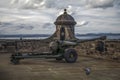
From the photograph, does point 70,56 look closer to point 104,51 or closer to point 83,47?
point 104,51

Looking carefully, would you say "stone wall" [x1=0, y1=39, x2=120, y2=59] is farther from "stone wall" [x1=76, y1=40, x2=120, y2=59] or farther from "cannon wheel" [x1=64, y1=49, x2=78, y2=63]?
"cannon wheel" [x1=64, y1=49, x2=78, y2=63]

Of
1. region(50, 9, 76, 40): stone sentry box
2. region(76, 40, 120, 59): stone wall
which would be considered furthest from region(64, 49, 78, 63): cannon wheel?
region(50, 9, 76, 40): stone sentry box

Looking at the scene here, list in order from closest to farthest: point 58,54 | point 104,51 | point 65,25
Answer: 1. point 58,54
2. point 104,51
3. point 65,25

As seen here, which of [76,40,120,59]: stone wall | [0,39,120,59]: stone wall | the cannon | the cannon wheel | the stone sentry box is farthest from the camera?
the stone sentry box

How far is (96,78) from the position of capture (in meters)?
8.77

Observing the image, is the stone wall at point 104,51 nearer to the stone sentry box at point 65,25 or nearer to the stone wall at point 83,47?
the stone wall at point 83,47

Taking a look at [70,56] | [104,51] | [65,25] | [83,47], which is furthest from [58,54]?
[65,25]

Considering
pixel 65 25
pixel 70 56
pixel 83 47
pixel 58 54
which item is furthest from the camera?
pixel 65 25

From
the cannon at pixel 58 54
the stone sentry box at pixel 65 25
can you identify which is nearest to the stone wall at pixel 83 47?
the stone sentry box at pixel 65 25

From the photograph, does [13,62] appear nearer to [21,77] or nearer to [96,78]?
[21,77]

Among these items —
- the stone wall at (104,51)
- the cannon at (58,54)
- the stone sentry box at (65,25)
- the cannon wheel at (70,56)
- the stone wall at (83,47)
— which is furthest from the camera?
the stone sentry box at (65,25)

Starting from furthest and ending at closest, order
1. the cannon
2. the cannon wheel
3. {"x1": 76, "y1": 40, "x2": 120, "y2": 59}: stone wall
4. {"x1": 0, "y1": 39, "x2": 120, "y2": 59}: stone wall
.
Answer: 1. {"x1": 0, "y1": 39, "x2": 120, "y2": 59}: stone wall
2. {"x1": 76, "y1": 40, "x2": 120, "y2": 59}: stone wall
3. the cannon wheel
4. the cannon

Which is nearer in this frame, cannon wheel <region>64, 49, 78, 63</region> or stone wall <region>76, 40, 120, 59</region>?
cannon wheel <region>64, 49, 78, 63</region>

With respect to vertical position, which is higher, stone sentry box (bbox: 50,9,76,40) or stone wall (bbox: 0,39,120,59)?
stone sentry box (bbox: 50,9,76,40)
